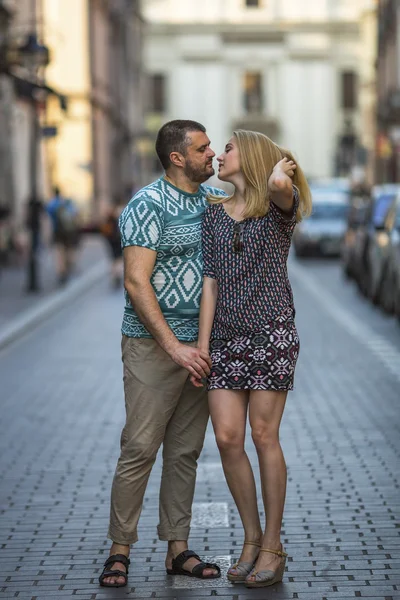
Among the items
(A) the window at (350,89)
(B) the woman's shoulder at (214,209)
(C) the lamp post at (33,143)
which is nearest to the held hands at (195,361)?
(B) the woman's shoulder at (214,209)

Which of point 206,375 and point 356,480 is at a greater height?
point 206,375

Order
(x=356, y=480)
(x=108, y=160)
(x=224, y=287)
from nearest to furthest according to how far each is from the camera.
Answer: (x=224, y=287)
(x=356, y=480)
(x=108, y=160)

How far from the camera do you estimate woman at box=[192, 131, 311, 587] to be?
6.09 m

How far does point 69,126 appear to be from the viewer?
194 feet

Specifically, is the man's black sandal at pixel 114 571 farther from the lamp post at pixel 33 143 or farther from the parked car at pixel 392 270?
the lamp post at pixel 33 143

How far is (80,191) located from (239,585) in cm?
5254

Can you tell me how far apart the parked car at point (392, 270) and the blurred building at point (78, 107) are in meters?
6.34

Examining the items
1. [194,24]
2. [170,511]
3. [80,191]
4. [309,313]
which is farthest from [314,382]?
[194,24]

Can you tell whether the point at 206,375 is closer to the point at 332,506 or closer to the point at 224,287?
the point at 224,287

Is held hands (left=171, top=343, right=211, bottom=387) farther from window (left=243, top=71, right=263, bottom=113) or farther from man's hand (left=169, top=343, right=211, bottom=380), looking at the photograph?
window (left=243, top=71, right=263, bottom=113)

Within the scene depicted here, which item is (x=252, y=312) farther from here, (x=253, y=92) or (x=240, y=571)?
(x=253, y=92)

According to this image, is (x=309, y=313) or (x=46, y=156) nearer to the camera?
(x=309, y=313)

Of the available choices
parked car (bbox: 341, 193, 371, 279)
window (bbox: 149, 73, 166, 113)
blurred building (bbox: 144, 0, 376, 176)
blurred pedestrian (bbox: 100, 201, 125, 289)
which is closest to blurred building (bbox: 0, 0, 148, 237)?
blurred pedestrian (bbox: 100, 201, 125, 289)

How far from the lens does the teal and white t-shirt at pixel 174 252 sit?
20.4 feet
